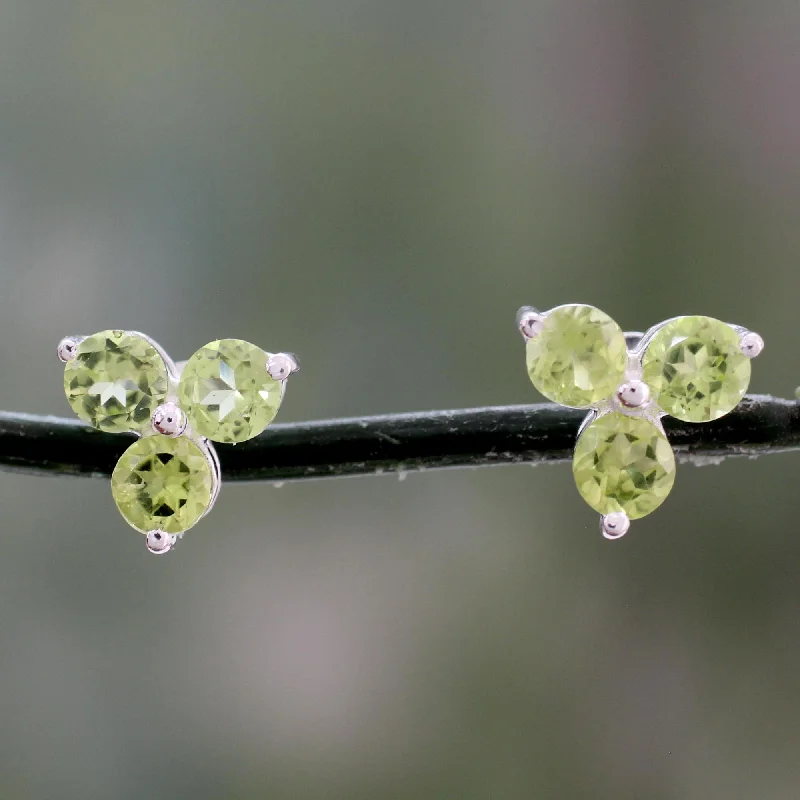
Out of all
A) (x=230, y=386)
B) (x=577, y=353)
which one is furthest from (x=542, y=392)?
(x=230, y=386)

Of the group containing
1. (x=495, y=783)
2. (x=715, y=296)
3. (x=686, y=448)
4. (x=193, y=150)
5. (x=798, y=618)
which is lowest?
(x=495, y=783)

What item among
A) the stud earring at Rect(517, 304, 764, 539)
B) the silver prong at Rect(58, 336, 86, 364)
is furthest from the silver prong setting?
the stud earring at Rect(517, 304, 764, 539)

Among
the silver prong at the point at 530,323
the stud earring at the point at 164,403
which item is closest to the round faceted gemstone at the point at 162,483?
the stud earring at the point at 164,403

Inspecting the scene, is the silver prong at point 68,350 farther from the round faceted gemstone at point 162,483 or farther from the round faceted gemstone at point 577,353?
the round faceted gemstone at point 577,353

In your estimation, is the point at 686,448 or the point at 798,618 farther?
the point at 798,618

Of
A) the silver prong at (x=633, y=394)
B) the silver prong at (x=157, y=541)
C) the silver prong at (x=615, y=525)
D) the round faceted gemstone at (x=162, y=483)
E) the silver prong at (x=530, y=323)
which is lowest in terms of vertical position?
the silver prong at (x=157, y=541)

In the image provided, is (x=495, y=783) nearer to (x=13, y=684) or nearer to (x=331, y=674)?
(x=331, y=674)

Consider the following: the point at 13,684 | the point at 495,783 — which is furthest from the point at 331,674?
the point at 13,684

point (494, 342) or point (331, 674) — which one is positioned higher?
point (494, 342)
